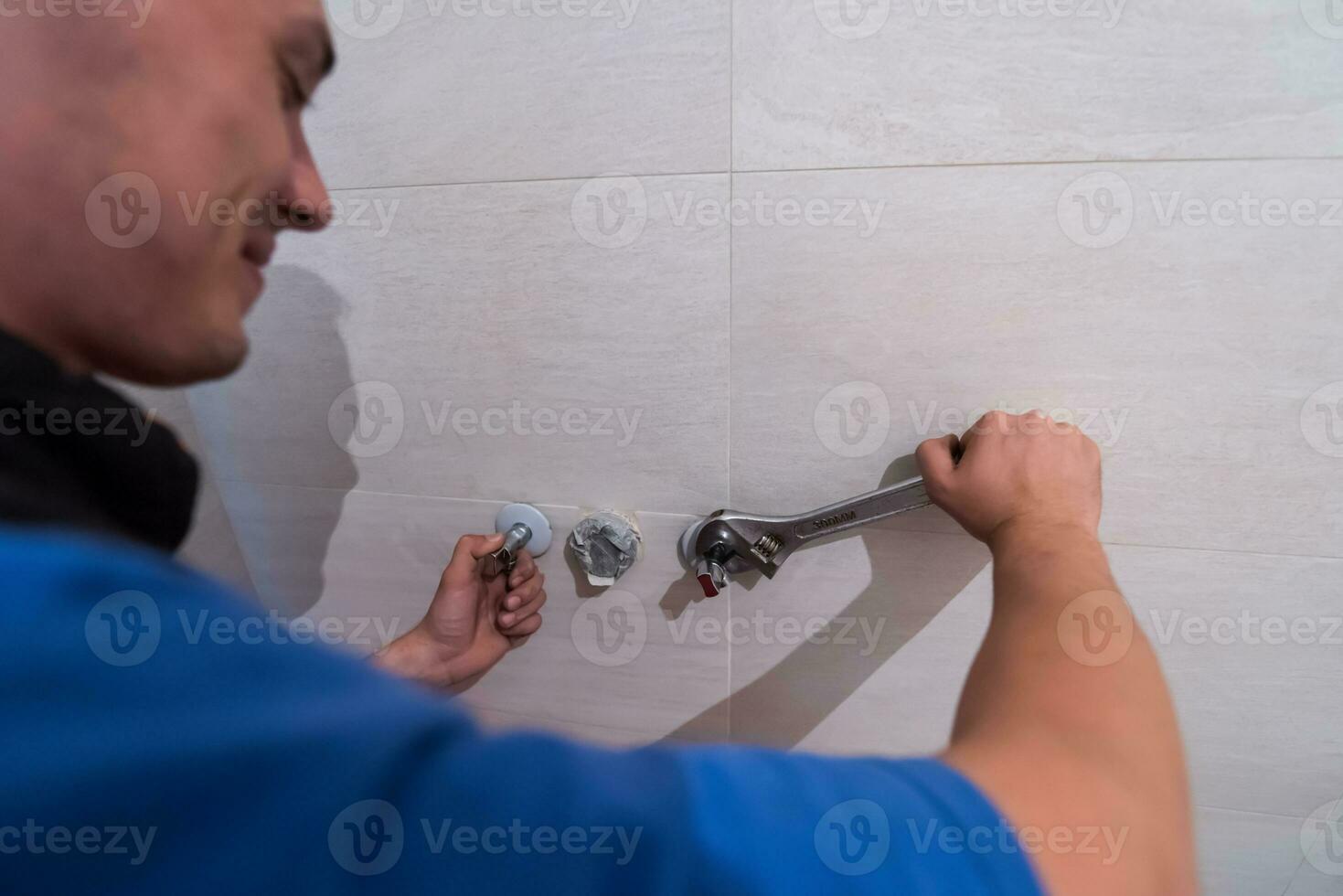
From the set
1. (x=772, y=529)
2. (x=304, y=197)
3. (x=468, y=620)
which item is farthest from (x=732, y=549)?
(x=304, y=197)

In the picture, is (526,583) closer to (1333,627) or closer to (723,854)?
(723,854)

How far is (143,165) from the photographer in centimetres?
31

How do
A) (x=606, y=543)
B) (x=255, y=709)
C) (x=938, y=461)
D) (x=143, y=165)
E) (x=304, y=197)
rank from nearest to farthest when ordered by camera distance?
(x=255, y=709) → (x=143, y=165) → (x=304, y=197) → (x=938, y=461) → (x=606, y=543)

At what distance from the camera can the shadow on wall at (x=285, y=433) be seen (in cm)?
68

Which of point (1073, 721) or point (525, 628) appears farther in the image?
point (525, 628)

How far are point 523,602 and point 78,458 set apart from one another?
47 centimetres

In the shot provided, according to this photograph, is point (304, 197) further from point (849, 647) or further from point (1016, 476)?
point (849, 647)

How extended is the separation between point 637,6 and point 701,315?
0.79ft

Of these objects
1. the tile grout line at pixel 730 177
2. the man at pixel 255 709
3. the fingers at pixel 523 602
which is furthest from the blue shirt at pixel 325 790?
the fingers at pixel 523 602

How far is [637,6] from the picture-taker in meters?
0.50

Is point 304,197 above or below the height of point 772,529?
above

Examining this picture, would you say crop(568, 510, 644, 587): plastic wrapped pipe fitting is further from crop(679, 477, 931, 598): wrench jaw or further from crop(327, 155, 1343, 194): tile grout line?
crop(327, 155, 1343, 194): tile grout line

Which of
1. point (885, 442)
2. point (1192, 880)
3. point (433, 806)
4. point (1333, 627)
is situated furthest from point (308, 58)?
point (1333, 627)

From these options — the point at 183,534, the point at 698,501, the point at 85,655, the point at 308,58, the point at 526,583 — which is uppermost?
the point at 308,58
